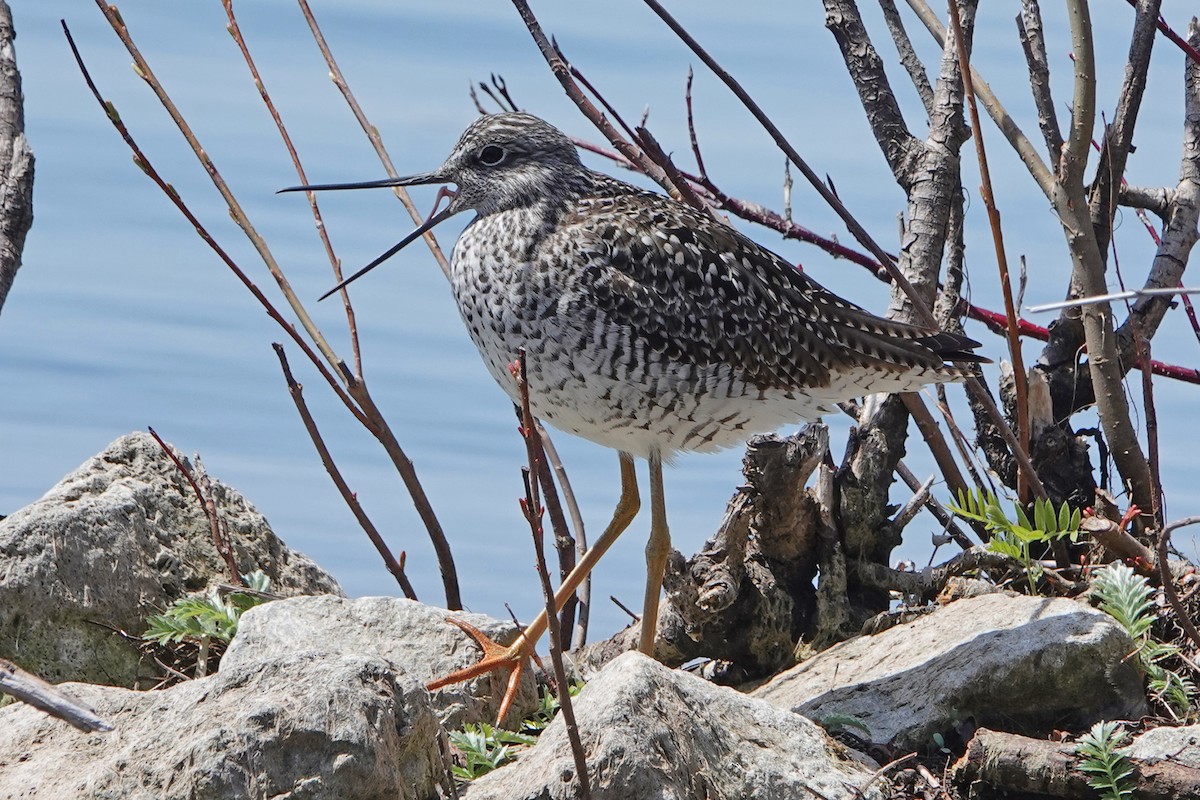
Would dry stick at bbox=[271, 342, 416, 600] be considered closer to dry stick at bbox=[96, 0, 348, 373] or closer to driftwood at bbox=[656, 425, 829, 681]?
dry stick at bbox=[96, 0, 348, 373]

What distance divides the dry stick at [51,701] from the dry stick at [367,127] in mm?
3904

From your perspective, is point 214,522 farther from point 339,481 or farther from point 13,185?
point 13,185

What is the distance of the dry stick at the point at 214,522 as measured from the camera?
20.1ft

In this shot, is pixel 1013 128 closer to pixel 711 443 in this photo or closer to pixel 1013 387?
pixel 1013 387

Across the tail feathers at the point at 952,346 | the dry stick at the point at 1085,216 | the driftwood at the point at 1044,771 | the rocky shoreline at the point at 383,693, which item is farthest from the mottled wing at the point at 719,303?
the driftwood at the point at 1044,771

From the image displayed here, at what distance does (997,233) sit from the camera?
6.11 metres

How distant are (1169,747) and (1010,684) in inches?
26.1

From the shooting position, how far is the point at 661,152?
240 inches

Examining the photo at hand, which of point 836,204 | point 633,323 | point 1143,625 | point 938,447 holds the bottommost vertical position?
point 1143,625

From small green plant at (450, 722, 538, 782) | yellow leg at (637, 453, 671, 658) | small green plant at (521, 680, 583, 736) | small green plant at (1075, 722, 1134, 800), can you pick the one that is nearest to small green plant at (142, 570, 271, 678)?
small green plant at (450, 722, 538, 782)

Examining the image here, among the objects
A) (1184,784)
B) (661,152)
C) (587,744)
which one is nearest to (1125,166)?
(661,152)

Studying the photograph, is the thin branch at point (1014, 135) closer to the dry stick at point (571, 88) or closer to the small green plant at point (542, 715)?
the dry stick at point (571, 88)

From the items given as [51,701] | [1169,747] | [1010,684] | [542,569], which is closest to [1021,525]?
[1010,684]

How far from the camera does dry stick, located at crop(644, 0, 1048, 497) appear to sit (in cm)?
584
